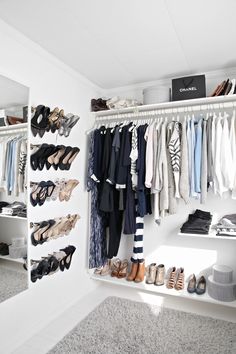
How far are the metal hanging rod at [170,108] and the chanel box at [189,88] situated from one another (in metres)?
0.05

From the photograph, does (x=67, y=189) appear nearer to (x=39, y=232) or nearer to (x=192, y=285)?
(x=39, y=232)

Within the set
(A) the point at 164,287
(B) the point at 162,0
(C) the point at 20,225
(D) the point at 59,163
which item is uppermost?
(B) the point at 162,0

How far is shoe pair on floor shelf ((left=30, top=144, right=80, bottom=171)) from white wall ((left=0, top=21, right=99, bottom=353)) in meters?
0.07

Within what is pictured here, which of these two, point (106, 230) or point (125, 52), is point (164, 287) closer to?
point (106, 230)

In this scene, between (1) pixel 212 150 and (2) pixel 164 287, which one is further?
(2) pixel 164 287

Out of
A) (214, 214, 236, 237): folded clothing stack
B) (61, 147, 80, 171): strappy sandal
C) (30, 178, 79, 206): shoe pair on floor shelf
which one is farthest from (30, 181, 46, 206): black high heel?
(214, 214, 236, 237): folded clothing stack

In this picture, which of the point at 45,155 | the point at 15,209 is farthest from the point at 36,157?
the point at 15,209

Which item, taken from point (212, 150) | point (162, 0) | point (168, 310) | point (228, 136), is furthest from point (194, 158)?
point (168, 310)

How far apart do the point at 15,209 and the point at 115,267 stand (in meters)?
1.37

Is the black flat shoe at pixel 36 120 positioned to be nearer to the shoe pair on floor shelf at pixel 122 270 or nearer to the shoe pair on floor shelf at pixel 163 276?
the shoe pair on floor shelf at pixel 122 270

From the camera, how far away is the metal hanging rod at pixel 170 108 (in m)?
2.24

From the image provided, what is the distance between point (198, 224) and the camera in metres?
2.31

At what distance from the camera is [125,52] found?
2094 millimetres

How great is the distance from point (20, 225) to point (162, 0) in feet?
5.92
